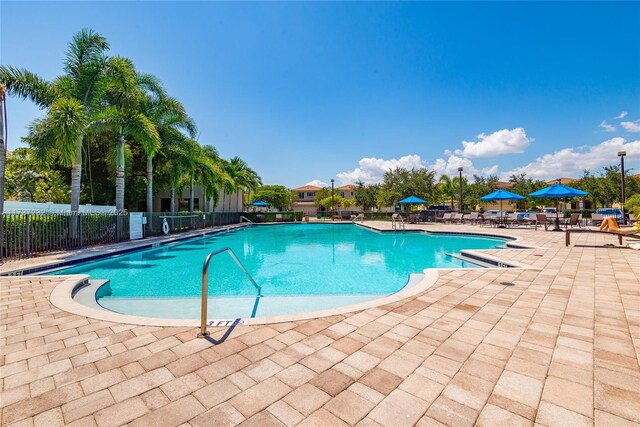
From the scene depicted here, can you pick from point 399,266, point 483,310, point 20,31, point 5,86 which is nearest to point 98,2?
point 20,31

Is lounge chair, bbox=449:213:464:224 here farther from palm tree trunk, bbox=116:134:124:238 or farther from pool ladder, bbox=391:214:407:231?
palm tree trunk, bbox=116:134:124:238

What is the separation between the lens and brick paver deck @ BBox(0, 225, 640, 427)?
65.5 inches

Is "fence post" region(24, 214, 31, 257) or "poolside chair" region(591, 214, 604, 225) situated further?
"poolside chair" region(591, 214, 604, 225)

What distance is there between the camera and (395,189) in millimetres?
27609

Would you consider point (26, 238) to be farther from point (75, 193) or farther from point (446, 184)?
point (446, 184)

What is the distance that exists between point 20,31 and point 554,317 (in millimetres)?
13669

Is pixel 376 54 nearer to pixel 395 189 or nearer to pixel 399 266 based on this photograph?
pixel 399 266

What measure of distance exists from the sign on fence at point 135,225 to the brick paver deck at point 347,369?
31.8ft

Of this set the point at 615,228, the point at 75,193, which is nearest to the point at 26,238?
the point at 75,193

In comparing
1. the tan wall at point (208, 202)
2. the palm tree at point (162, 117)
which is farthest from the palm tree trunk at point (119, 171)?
the tan wall at point (208, 202)

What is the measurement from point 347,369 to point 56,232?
11.2 meters

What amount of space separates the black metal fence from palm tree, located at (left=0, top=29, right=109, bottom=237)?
28 centimetres

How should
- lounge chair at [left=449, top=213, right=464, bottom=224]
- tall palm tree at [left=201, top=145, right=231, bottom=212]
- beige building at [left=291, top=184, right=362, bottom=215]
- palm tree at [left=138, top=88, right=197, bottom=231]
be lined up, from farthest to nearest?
1. beige building at [left=291, top=184, right=362, bottom=215]
2. lounge chair at [left=449, top=213, right=464, bottom=224]
3. tall palm tree at [left=201, top=145, right=231, bottom=212]
4. palm tree at [left=138, top=88, right=197, bottom=231]

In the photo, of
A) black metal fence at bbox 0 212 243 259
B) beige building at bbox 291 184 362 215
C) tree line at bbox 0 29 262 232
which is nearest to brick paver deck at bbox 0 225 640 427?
black metal fence at bbox 0 212 243 259
